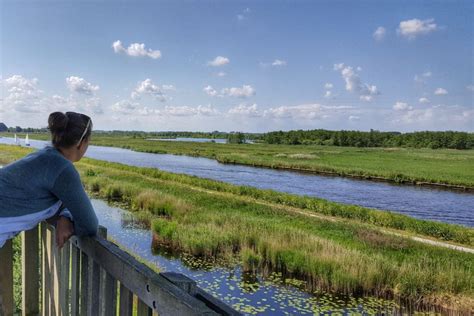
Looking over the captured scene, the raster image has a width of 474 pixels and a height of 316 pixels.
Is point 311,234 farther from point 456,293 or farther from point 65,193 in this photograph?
point 65,193

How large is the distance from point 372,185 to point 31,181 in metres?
41.1

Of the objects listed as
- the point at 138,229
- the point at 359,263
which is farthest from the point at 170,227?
the point at 359,263

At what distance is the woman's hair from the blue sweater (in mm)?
66

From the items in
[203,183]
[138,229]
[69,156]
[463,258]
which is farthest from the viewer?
[203,183]

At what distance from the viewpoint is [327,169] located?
52344mm

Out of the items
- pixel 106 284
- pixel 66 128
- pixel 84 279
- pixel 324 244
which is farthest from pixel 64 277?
pixel 324 244

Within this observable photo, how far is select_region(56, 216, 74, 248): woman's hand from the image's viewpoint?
2275 millimetres

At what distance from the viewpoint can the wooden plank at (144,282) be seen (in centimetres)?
146

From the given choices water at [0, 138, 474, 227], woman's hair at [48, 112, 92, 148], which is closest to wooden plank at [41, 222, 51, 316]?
woman's hair at [48, 112, 92, 148]

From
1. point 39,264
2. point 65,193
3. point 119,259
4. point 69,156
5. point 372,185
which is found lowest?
point 372,185

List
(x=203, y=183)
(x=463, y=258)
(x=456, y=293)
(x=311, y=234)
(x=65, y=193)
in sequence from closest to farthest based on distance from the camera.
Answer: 1. (x=65, y=193)
2. (x=456, y=293)
3. (x=463, y=258)
4. (x=311, y=234)
5. (x=203, y=183)

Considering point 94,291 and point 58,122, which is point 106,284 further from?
point 58,122

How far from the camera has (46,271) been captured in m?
2.83

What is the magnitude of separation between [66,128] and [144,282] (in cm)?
102
